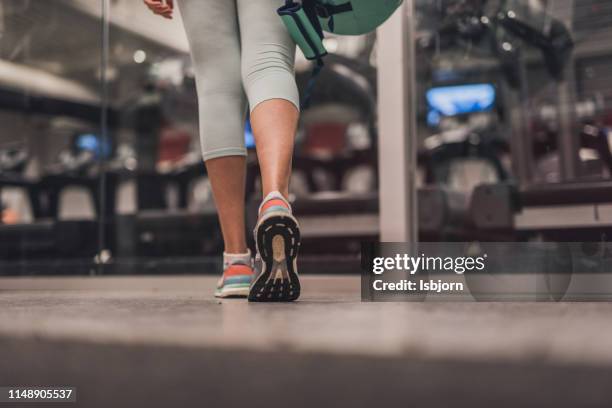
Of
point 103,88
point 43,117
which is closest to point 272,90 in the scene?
point 103,88

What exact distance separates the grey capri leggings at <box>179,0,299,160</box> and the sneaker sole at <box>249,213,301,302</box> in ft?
0.73

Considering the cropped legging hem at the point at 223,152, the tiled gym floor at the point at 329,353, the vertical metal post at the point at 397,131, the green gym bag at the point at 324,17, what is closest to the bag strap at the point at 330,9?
the green gym bag at the point at 324,17

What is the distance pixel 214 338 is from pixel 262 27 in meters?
0.66

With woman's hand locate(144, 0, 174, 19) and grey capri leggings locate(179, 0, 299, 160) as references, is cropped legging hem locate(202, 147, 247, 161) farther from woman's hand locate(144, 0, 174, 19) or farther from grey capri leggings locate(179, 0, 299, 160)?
woman's hand locate(144, 0, 174, 19)

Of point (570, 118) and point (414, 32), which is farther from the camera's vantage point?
point (570, 118)

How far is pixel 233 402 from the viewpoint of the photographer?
0.47 m

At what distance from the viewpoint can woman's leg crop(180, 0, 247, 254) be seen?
1.09 m

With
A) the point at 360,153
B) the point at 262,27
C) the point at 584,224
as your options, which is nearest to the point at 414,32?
the point at 584,224

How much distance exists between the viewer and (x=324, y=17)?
40.0 inches

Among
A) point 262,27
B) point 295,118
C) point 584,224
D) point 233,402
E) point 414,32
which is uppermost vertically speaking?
point 414,32

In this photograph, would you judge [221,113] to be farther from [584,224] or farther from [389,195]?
[584,224]

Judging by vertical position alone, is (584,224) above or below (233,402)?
above

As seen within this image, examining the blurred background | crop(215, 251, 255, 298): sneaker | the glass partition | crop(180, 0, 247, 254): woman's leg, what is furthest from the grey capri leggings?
the glass partition

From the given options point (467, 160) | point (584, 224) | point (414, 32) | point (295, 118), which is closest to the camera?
point (295, 118)
